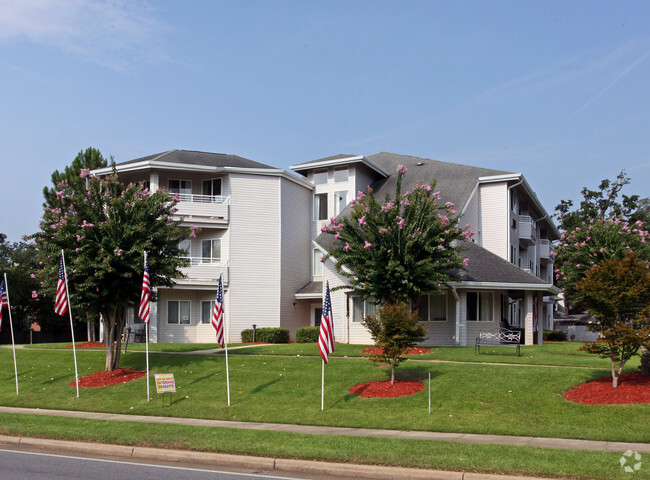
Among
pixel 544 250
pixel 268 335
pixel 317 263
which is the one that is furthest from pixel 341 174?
pixel 544 250

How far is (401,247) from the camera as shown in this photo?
25.3 meters

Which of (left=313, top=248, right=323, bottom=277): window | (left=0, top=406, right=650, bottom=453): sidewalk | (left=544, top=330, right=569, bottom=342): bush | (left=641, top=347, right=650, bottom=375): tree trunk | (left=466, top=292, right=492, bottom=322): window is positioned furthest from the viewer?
(left=544, top=330, right=569, bottom=342): bush

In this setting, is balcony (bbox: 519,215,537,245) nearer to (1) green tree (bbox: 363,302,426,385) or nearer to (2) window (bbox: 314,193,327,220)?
(2) window (bbox: 314,193,327,220)

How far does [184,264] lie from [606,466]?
1631cm

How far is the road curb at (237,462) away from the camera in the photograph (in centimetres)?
1038

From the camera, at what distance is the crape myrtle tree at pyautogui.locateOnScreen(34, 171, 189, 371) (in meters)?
22.0

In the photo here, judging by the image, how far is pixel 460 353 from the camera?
25.0m

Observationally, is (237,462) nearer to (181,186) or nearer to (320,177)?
(181,186)

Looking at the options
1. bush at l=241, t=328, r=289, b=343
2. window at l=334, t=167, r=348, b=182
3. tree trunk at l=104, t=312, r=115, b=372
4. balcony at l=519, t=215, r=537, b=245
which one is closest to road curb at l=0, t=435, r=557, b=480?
tree trunk at l=104, t=312, r=115, b=372

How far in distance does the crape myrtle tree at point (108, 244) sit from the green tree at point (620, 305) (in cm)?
1334

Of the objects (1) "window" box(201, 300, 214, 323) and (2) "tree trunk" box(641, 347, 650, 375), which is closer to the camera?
(2) "tree trunk" box(641, 347, 650, 375)

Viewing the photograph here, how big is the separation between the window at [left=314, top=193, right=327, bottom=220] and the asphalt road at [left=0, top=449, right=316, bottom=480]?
2897 centimetres

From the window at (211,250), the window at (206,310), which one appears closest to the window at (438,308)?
the window at (211,250)

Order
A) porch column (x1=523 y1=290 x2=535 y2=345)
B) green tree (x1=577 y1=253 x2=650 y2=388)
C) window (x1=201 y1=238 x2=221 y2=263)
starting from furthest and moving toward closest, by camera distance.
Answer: window (x1=201 y1=238 x2=221 y2=263) < porch column (x1=523 y1=290 x2=535 y2=345) < green tree (x1=577 y1=253 x2=650 y2=388)
